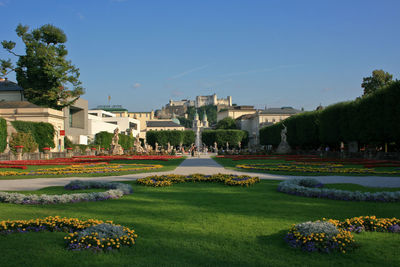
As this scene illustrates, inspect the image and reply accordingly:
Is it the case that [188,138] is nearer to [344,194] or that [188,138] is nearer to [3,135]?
[3,135]

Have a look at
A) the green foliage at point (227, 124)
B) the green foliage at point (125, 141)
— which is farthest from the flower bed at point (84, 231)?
the green foliage at point (227, 124)

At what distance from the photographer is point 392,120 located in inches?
1329

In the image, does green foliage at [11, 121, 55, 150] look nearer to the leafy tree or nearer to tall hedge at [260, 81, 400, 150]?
the leafy tree

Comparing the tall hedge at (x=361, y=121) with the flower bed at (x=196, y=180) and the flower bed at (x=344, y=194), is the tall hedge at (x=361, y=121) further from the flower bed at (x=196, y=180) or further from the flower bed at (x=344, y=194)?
the flower bed at (x=344, y=194)

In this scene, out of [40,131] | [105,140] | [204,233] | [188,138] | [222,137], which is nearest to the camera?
[204,233]

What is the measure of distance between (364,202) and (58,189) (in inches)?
405

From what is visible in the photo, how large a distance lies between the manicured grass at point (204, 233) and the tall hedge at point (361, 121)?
2808cm

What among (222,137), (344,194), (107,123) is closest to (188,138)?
(222,137)

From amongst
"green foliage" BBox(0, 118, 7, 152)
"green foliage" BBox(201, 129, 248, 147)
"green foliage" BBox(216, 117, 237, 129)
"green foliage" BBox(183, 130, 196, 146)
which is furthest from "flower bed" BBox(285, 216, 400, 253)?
"green foliage" BBox(216, 117, 237, 129)

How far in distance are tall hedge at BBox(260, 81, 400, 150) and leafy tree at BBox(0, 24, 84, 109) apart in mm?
37539

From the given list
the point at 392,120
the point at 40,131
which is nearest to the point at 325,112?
the point at 392,120

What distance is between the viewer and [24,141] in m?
41.2

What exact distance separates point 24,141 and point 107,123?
47994 mm

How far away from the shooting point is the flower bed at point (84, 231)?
560 cm
